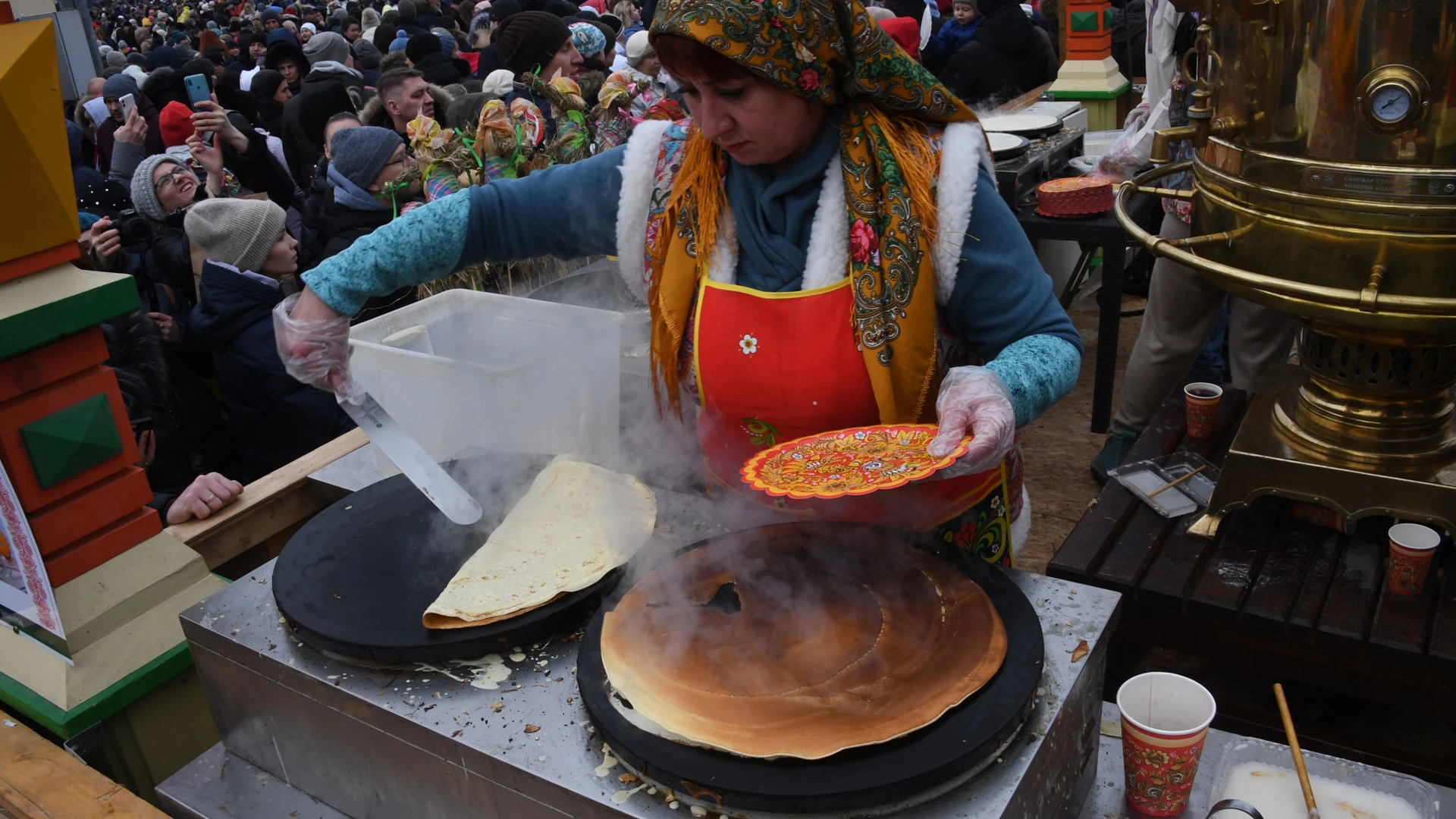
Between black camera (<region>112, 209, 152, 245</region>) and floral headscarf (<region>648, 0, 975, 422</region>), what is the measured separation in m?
3.10

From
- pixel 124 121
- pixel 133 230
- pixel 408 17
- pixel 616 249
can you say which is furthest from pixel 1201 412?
pixel 408 17

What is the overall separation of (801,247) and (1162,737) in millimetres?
946

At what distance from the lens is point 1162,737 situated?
4.52 feet

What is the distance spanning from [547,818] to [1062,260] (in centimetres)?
516

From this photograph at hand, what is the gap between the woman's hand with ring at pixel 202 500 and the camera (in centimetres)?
237

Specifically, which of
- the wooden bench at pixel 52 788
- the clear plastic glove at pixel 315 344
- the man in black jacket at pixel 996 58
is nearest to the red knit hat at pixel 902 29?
the man in black jacket at pixel 996 58

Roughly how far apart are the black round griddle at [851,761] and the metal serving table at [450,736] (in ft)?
0.13

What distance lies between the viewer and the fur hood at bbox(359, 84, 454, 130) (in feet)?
18.4

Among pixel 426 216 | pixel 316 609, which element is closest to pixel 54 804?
pixel 316 609

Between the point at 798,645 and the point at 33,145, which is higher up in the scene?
the point at 33,145

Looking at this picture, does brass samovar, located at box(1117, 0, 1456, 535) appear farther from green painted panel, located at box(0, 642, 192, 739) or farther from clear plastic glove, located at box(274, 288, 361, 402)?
green painted panel, located at box(0, 642, 192, 739)

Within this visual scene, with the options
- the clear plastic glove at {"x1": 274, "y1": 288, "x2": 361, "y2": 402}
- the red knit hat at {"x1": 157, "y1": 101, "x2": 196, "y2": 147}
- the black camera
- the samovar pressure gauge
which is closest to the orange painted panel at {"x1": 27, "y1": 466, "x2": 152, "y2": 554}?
the clear plastic glove at {"x1": 274, "y1": 288, "x2": 361, "y2": 402}

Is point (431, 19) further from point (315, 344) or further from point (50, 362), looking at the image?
point (315, 344)

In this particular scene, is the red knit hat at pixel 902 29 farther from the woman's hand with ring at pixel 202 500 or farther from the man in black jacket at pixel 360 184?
the woman's hand with ring at pixel 202 500
